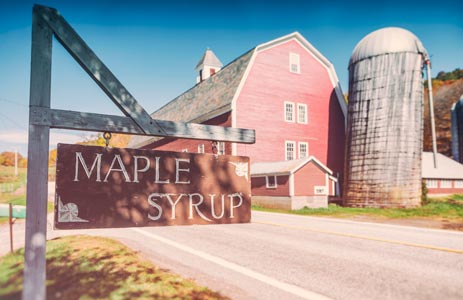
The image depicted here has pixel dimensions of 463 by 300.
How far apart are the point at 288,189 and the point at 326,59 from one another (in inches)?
501

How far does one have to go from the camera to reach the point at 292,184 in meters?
20.8

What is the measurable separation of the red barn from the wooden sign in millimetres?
18962

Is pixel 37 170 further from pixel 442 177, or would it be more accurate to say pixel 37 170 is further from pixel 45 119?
pixel 442 177

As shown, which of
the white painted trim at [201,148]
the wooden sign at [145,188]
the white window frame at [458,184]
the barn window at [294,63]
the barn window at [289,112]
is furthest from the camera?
the white window frame at [458,184]

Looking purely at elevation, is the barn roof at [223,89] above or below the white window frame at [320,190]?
above

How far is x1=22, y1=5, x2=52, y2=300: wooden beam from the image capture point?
2.44 meters

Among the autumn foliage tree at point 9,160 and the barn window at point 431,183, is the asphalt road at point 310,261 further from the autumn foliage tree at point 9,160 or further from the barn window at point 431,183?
the autumn foliage tree at point 9,160

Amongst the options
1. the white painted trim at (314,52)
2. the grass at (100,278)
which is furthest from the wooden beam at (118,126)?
the white painted trim at (314,52)

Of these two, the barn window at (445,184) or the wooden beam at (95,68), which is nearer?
the wooden beam at (95,68)

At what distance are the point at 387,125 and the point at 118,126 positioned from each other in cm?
2156

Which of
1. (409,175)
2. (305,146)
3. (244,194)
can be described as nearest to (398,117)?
(409,175)

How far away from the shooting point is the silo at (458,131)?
1537 inches

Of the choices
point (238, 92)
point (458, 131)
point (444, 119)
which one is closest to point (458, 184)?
point (458, 131)

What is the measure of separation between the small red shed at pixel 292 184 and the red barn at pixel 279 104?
76.0 inches
